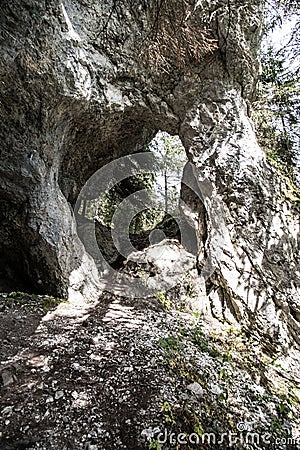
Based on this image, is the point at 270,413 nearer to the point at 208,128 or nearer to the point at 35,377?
the point at 35,377

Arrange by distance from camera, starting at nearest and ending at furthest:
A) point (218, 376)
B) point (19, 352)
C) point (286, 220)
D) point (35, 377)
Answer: point (35, 377) → point (19, 352) → point (218, 376) → point (286, 220)

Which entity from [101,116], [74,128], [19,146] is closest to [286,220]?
[101,116]

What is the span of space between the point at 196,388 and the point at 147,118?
18.3 feet

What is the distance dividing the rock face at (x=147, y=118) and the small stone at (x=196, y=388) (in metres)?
2.24

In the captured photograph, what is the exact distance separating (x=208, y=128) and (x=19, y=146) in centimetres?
367

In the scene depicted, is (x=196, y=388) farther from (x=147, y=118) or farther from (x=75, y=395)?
(x=147, y=118)

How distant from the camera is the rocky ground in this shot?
→ 2342 millimetres

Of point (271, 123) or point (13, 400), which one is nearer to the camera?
point (13, 400)

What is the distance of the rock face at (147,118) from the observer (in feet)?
16.4

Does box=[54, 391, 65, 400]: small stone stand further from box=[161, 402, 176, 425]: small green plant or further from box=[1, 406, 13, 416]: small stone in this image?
box=[161, 402, 176, 425]: small green plant

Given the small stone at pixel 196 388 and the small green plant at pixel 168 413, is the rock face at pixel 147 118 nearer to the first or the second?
the small stone at pixel 196 388

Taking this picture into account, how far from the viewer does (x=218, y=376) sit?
3.44 meters

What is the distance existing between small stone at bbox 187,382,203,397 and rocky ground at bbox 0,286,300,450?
13 mm

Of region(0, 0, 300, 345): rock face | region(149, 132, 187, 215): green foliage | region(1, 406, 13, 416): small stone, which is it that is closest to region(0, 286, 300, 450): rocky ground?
region(1, 406, 13, 416): small stone
